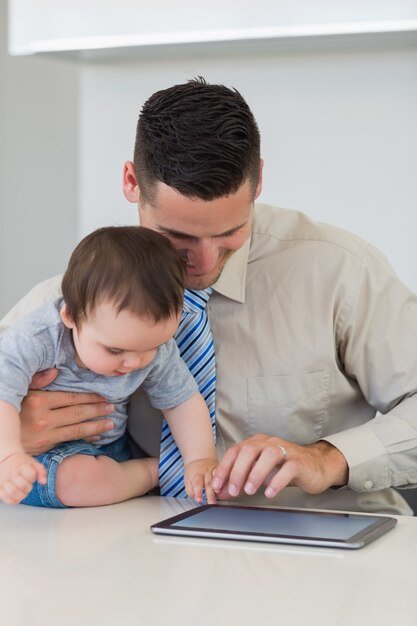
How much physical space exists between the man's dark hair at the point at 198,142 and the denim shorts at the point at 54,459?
361 millimetres

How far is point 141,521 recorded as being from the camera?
1142 mm

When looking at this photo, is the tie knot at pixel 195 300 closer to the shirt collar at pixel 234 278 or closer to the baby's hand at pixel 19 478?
the shirt collar at pixel 234 278

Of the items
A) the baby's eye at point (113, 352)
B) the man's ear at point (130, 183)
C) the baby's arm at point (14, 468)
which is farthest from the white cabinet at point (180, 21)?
the baby's arm at point (14, 468)

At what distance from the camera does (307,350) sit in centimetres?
150

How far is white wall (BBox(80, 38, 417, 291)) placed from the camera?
2.56 metres

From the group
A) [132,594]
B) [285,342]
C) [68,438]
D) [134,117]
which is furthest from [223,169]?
[134,117]

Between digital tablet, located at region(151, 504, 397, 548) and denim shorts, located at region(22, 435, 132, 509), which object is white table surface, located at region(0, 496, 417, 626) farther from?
denim shorts, located at region(22, 435, 132, 509)

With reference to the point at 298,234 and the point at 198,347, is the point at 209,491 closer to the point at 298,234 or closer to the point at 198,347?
the point at 198,347

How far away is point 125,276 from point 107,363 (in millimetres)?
123

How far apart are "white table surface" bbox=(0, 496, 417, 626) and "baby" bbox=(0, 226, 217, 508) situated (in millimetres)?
122

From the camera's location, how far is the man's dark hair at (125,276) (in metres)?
1.19

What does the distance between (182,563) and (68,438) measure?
0.44 metres

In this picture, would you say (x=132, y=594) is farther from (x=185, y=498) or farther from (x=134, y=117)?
(x=134, y=117)

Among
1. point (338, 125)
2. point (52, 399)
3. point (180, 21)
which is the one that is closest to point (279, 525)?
point (52, 399)
